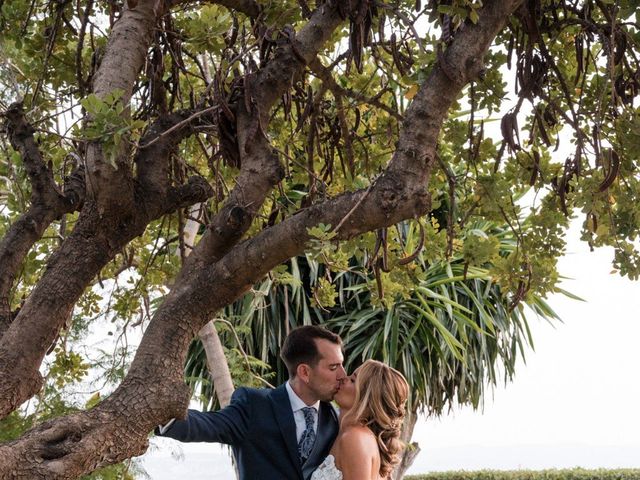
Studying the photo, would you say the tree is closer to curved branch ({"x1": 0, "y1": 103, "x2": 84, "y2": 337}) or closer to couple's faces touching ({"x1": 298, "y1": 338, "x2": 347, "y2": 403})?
curved branch ({"x1": 0, "y1": 103, "x2": 84, "y2": 337})

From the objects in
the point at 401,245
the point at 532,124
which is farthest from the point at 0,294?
the point at 532,124

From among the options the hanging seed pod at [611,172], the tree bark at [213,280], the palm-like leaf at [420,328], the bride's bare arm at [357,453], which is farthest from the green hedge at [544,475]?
the tree bark at [213,280]

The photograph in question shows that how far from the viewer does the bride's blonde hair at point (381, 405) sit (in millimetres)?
3109

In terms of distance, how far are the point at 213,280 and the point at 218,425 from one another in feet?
1.97

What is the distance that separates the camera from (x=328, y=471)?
115 inches

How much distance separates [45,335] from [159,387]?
43 cm

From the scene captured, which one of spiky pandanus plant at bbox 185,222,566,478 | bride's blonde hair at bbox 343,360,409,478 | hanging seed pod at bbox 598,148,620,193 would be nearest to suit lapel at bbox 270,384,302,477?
bride's blonde hair at bbox 343,360,409,478

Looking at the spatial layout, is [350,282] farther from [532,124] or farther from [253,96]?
[253,96]

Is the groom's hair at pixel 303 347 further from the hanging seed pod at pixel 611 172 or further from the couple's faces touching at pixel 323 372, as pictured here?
the hanging seed pod at pixel 611 172

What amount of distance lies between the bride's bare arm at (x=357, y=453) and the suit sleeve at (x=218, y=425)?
34 cm

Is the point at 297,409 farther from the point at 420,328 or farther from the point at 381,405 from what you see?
the point at 420,328

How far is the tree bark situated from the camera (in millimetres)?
2016

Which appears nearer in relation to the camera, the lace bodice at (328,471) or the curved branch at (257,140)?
the curved branch at (257,140)

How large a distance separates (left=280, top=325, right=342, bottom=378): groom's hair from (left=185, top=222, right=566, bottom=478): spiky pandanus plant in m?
6.07
